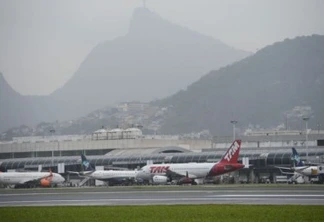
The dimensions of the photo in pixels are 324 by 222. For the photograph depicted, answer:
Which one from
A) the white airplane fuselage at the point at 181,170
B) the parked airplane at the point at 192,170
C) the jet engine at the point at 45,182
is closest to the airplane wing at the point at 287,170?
the parked airplane at the point at 192,170

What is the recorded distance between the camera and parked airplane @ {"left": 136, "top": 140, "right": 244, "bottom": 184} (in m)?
108

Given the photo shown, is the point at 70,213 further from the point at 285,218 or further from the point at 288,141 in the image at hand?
the point at 288,141

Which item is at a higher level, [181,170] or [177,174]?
[181,170]

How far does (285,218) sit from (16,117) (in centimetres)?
11134

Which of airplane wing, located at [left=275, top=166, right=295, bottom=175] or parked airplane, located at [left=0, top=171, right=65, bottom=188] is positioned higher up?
airplane wing, located at [left=275, top=166, right=295, bottom=175]

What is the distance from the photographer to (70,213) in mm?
50281

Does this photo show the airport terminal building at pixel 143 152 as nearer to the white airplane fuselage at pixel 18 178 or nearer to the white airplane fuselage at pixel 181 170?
the white airplane fuselage at pixel 181 170

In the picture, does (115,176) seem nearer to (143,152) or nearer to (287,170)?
(287,170)

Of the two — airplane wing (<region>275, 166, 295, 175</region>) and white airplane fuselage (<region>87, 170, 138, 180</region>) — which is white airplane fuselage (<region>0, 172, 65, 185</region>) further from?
airplane wing (<region>275, 166, 295, 175</region>)

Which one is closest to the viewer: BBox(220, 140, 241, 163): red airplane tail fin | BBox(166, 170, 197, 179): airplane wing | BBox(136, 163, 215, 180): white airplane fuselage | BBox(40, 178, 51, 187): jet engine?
BBox(220, 140, 241, 163): red airplane tail fin

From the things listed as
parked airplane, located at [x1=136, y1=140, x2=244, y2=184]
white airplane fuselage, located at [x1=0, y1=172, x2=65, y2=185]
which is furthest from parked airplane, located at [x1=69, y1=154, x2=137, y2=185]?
white airplane fuselage, located at [x1=0, y1=172, x2=65, y2=185]

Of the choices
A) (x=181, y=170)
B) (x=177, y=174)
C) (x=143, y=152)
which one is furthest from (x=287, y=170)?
(x=143, y=152)

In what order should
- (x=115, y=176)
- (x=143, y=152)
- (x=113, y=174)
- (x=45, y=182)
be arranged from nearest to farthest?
(x=45, y=182) < (x=113, y=174) < (x=115, y=176) < (x=143, y=152)

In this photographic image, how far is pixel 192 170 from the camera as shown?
4417 inches
